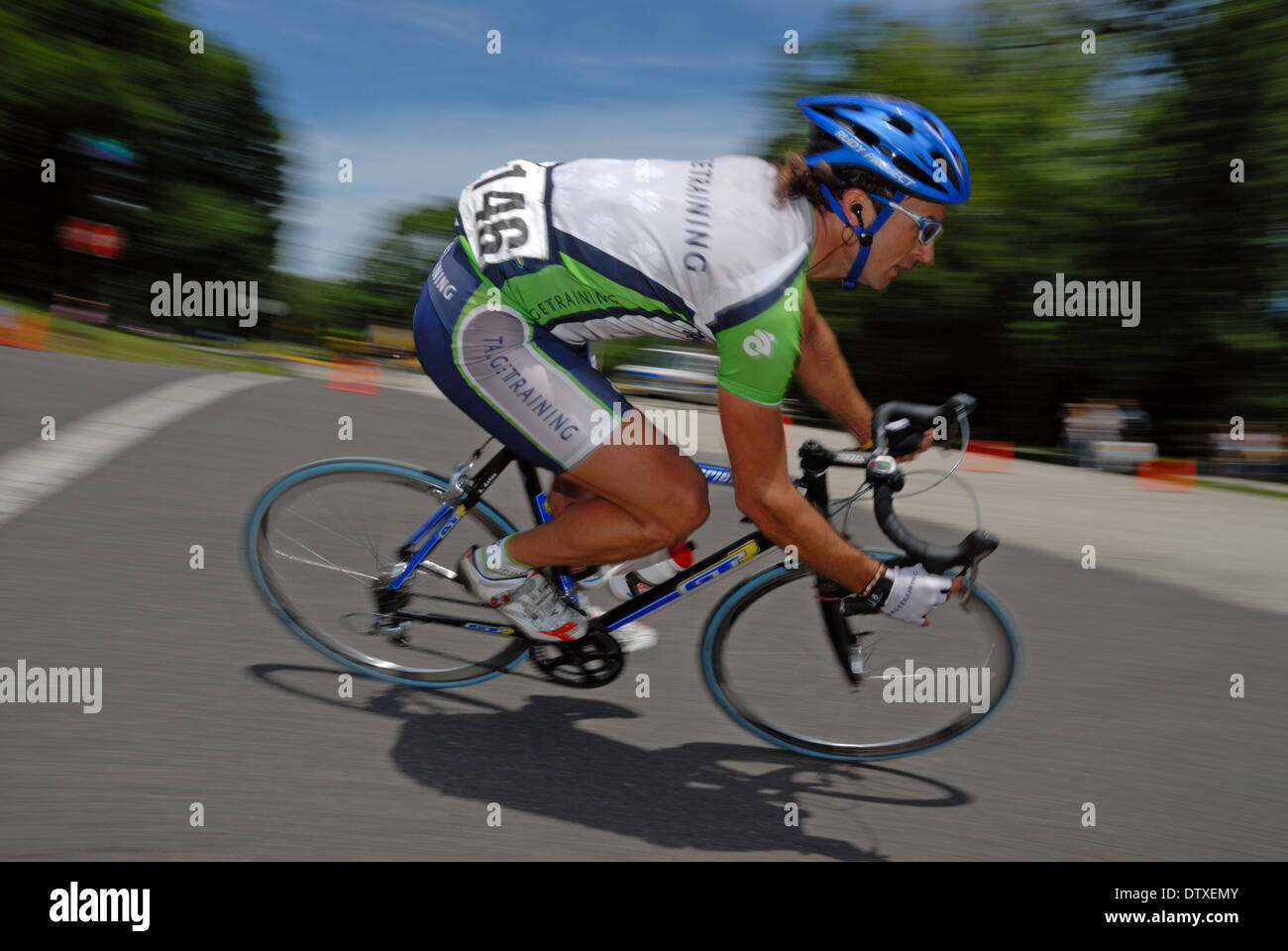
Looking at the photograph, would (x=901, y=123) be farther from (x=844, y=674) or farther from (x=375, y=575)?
(x=375, y=575)

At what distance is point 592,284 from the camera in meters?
3.24

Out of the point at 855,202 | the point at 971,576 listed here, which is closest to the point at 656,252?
the point at 855,202

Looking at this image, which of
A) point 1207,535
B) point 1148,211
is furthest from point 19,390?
point 1148,211

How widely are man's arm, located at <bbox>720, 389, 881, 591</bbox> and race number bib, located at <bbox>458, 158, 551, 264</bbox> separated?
0.69 meters

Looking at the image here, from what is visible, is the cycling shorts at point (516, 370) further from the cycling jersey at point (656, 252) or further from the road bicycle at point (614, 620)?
the road bicycle at point (614, 620)

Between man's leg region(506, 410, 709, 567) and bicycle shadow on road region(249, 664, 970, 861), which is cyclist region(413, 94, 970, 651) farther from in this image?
bicycle shadow on road region(249, 664, 970, 861)

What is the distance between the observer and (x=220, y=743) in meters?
3.65

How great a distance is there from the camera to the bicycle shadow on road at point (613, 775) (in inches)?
137

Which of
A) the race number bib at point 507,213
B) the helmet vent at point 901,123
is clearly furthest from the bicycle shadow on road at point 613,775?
the helmet vent at point 901,123

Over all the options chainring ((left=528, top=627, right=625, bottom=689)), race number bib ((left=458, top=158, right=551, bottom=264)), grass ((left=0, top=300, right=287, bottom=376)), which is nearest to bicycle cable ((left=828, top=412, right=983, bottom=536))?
chainring ((left=528, top=627, right=625, bottom=689))

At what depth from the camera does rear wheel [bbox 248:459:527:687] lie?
158 inches

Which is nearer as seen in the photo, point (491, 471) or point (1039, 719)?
point (491, 471)

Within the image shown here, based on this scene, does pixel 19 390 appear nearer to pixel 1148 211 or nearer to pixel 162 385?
pixel 162 385

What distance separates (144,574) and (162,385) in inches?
199
